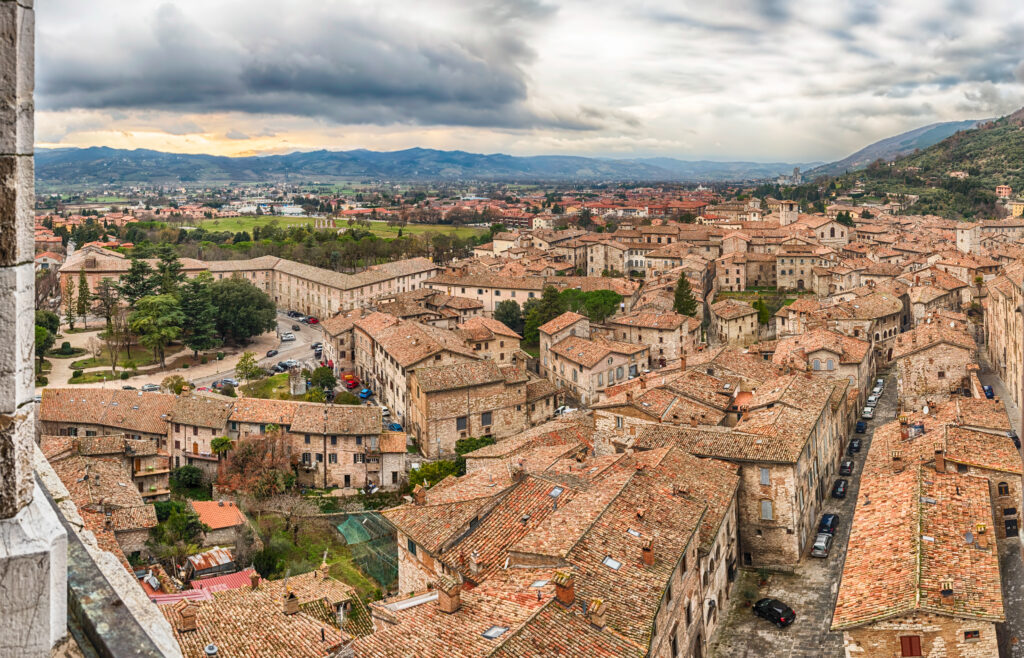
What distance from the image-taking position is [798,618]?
71.5ft

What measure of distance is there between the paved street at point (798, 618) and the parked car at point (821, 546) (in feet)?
0.54

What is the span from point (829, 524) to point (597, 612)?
15.0m

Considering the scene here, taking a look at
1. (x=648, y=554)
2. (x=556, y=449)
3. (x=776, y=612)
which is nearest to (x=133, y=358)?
(x=556, y=449)

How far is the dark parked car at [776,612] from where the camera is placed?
841 inches

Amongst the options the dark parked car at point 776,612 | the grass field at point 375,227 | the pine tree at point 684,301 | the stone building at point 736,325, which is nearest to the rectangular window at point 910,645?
the dark parked car at point 776,612

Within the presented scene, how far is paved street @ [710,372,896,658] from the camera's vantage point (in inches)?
796

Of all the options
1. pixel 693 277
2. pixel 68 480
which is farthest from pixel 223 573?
pixel 693 277

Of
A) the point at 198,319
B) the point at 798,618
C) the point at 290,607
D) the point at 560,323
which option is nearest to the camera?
the point at 290,607

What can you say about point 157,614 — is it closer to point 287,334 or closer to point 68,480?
point 68,480

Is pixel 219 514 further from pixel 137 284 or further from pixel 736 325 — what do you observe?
pixel 736 325

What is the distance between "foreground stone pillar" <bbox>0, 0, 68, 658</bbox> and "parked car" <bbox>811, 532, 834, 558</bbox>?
2568 cm

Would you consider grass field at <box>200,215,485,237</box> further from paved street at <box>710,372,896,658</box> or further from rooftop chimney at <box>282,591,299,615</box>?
rooftop chimney at <box>282,591,299,615</box>

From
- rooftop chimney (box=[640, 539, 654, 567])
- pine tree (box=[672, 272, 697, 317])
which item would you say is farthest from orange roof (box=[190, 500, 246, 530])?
pine tree (box=[672, 272, 697, 317])

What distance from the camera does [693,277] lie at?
6850 centimetres
